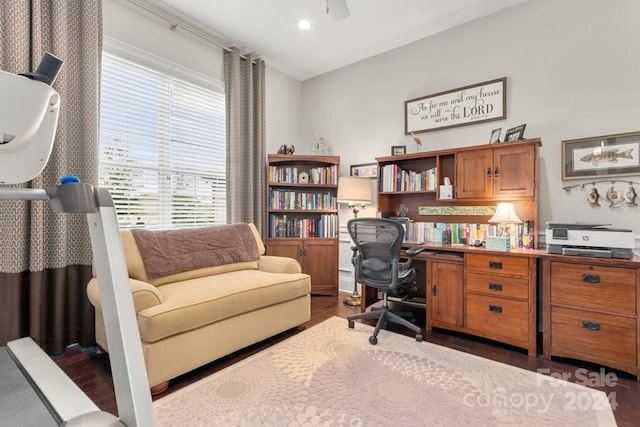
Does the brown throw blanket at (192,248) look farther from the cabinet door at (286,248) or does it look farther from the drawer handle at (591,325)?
the drawer handle at (591,325)

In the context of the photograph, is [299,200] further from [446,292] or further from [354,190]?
[446,292]

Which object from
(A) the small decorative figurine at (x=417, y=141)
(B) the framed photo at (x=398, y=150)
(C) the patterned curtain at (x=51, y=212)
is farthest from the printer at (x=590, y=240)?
(C) the patterned curtain at (x=51, y=212)

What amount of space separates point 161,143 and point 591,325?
380cm

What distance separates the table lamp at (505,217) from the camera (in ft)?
8.46

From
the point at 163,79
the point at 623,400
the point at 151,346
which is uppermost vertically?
the point at 163,79

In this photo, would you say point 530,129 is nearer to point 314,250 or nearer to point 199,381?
point 314,250

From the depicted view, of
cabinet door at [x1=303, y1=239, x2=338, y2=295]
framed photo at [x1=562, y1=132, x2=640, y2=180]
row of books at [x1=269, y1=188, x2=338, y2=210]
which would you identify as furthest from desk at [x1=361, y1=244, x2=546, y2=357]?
row of books at [x1=269, y1=188, x2=338, y2=210]

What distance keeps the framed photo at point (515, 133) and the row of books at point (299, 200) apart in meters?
1.94

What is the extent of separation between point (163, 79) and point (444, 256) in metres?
3.16

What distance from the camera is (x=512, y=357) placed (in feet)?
7.36

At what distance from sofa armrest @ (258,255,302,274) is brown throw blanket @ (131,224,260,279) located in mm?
116

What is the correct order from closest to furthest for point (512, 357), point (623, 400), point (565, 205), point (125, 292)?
1. point (125, 292)
2. point (623, 400)
3. point (512, 357)
4. point (565, 205)

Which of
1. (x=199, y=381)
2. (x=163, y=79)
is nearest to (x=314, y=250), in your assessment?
(x=199, y=381)

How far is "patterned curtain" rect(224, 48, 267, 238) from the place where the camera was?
3.54m
